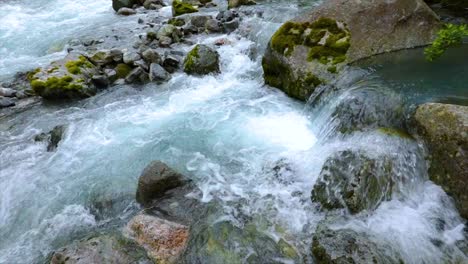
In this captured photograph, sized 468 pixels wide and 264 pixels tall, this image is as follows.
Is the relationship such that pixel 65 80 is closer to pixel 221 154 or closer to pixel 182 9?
pixel 221 154

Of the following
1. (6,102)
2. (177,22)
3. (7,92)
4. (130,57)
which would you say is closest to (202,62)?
(130,57)

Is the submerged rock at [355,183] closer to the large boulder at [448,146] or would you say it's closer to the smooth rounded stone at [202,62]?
the large boulder at [448,146]

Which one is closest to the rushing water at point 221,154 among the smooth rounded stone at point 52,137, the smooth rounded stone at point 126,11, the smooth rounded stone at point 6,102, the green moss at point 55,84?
the smooth rounded stone at point 52,137

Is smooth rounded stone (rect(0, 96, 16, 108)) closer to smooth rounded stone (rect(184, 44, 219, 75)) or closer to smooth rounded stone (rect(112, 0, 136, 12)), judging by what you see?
smooth rounded stone (rect(184, 44, 219, 75))

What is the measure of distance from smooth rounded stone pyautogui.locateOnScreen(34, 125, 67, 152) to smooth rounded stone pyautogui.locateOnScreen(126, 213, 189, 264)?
411 centimetres

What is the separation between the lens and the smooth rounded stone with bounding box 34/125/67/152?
9.16 meters

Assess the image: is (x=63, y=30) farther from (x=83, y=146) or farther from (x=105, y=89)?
(x=83, y=146)

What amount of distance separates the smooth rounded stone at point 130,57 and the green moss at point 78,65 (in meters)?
1.13

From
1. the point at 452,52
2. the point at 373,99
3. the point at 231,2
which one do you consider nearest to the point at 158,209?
the point at 373,99

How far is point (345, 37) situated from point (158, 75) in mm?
5804

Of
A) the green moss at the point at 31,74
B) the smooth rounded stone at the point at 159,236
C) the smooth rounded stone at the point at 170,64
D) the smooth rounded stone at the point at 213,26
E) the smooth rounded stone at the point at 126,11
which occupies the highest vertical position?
the smooth rounded stone at the point at 159,236

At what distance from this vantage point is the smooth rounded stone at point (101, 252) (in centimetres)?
539

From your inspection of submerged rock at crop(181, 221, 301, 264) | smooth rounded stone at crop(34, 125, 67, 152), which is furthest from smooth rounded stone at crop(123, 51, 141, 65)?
submerged rock at crop(181, 221, 301, 264)

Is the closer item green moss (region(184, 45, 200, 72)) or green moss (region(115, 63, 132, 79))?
green moss (region(184, 45, 200, 72))
